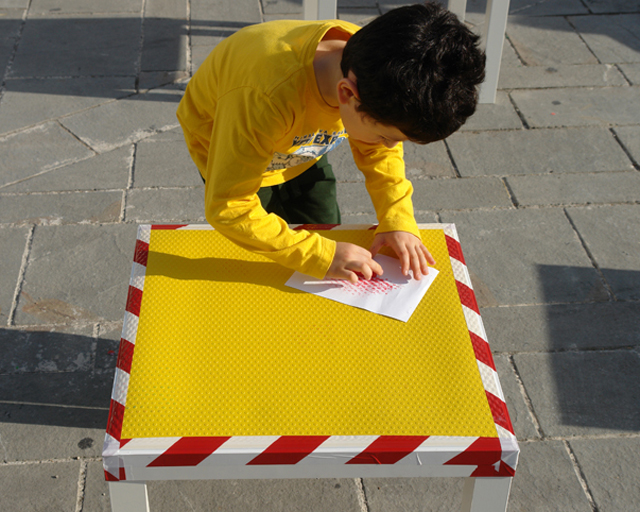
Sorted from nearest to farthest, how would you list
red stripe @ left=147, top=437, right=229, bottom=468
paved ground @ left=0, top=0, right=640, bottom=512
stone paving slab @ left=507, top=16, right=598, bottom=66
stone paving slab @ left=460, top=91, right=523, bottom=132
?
red stripe @ left=147, top=437, right=229, bottom=468 → paved ground @ left=0, top=0, right=640, bottom=512 → stone paving slab @ left=460, top=91, right=523, bottom=132 → stone paving slab @ left=507, top=16, right=598, bottom=66

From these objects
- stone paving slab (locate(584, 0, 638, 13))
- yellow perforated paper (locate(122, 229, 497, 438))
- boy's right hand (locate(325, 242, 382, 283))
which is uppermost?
boy's right hand (locate(325, 242, 382, 283))

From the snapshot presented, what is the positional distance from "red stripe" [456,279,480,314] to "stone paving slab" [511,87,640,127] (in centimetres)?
262

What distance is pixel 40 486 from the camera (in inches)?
84.3

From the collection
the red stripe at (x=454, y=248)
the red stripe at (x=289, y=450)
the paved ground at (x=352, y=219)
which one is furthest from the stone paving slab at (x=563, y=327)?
the red stripe at (x=289, y=450)

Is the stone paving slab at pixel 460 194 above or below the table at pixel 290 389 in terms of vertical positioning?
below

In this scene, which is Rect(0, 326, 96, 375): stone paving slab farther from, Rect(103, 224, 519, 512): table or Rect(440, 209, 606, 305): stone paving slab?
Rect(440, 209, 606, 305): stone paving slab

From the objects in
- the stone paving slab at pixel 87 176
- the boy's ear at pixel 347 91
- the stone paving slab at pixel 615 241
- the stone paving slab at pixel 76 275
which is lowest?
the stone paving slab at pixel 615 241

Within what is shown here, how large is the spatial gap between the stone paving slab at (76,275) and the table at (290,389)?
3.87 feet

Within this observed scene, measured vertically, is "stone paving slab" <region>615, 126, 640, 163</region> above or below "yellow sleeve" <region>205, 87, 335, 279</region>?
below

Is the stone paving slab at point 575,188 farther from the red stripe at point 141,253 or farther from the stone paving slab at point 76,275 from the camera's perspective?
the red stripe at point 141,253

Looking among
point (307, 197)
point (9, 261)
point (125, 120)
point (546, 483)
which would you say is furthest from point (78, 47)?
point (546, 483)

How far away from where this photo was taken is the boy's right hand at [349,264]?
167 centimetres

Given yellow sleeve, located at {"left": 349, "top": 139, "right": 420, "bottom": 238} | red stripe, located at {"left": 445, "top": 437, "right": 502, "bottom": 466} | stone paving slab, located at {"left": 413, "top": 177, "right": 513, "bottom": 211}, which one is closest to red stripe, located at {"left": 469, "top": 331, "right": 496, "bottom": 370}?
red stripe, located at {"left": 445, "top": 437, "right": 502, "bottom": 466}

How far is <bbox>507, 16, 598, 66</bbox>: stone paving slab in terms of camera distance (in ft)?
15.0
